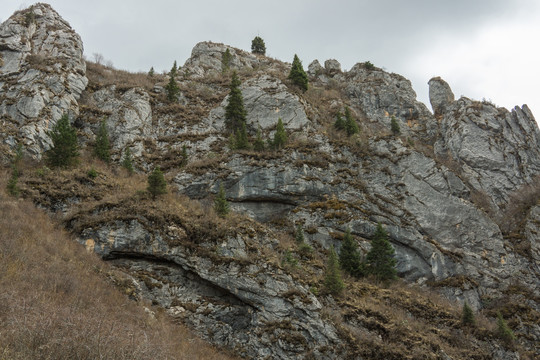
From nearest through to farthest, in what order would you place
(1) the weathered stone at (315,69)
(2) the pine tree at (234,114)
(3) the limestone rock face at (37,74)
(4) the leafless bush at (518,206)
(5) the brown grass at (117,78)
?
(3) the limestone rock face at (37,74), (4) the leafless bush at (518,206), (2) the pine tree at (234,114), (5) the brown grass at (117,78), (1) the weathered stone at (315,69)

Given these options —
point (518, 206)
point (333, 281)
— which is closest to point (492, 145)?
point (518, 206)

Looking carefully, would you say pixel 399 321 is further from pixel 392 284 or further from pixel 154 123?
pixel 154 123

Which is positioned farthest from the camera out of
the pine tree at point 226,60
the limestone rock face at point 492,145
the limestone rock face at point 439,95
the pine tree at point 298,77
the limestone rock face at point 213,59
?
the pine tree at point 226,60

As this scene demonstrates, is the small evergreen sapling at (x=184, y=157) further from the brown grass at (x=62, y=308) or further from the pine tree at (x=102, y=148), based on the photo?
the brown grass at (x=62, y=308)

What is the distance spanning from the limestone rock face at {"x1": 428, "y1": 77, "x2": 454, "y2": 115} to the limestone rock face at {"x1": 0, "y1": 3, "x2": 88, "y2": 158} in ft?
158

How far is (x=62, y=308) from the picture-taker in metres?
10.4

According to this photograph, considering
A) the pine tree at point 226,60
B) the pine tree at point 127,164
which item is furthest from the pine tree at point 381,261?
the pine tree at point 226,60

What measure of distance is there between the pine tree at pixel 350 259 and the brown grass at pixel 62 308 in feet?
37.1

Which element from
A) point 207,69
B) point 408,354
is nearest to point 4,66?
point 207,69

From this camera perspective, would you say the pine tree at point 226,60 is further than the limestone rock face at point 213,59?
Yes

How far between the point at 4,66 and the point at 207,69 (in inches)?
1111

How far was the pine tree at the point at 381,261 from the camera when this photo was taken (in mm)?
22953

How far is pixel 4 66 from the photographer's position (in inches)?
1334

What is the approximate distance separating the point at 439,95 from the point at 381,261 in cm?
3826
